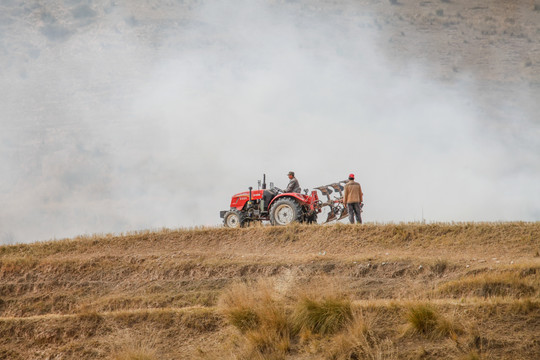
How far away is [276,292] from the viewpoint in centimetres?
1374

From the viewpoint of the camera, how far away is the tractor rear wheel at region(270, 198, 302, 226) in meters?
22.0

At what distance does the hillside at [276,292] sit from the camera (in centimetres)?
1144

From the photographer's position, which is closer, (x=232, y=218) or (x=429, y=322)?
(x=429, y=322)

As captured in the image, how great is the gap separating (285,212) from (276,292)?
8.77m

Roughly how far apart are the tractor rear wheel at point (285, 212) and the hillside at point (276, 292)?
1.27 metres

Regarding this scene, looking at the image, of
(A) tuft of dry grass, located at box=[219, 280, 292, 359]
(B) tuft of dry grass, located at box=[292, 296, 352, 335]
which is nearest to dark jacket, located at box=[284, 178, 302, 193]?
(A) tuft of dry grass, located at box=[219, 280, 292, 359]

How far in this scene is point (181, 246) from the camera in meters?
21.4

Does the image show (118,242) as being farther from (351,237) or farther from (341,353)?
(341,353)

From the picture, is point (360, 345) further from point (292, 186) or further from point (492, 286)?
point (292, 186)

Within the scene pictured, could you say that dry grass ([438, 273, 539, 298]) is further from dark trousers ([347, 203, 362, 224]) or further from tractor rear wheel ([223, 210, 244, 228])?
tractor rear wheel ([223, 210, 244, 228])

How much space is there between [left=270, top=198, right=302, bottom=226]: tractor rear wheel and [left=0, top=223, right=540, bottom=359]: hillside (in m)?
1.27

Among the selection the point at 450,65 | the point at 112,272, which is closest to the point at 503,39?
the point at 450,65

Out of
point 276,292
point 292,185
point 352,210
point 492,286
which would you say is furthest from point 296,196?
point 492,286

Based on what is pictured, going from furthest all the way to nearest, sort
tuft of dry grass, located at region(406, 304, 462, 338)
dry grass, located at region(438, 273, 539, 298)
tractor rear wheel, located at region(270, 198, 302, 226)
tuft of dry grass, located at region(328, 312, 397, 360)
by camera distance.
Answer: tractor rear wheel, located at region(270, 198, 302, 226)
dry grass, located at region(438, 273, 539, 298)
tuft of dry grass, located at region(406, 304, 462, 338)
tuft of dry grass, located at region(328, 312, 397, 360)
